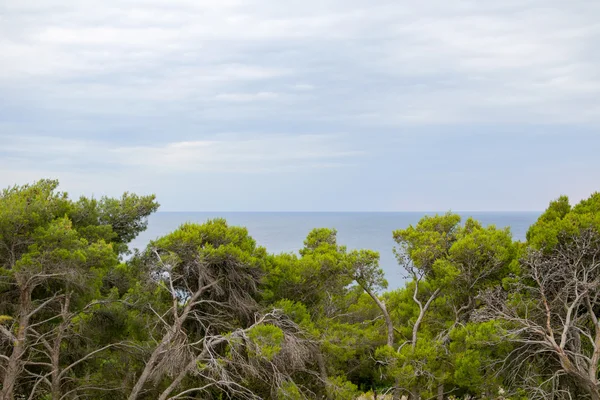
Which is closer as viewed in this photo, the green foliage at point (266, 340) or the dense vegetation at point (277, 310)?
the green foliage at point (266, 340)

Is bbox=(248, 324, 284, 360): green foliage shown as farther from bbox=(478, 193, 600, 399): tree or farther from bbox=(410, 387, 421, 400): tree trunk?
bbox=(478, 193, 600, 399): tree

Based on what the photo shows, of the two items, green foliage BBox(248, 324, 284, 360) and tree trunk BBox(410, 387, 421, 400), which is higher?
green foliage BBox(248, 324, 284, 360)

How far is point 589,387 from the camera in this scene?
11.0 meters

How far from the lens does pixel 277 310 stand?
41.8 feet

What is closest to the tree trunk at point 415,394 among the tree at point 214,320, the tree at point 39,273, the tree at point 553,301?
the tree at point 553,301

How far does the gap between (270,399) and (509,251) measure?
6795 mm

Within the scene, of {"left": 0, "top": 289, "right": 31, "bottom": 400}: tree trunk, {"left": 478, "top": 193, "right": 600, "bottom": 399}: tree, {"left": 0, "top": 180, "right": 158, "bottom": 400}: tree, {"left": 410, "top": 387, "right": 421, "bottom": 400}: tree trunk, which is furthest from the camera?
{"left": 410, "top": 387, "right": 421, "bottom": 400}: tree trunk

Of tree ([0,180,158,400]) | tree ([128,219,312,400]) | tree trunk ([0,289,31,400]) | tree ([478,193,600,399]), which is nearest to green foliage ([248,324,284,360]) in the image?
tree ([128,219,312,400])

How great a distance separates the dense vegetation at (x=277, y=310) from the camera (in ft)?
38.0

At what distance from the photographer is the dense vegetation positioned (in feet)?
38.0

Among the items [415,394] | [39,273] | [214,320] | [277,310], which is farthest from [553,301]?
[39,273]

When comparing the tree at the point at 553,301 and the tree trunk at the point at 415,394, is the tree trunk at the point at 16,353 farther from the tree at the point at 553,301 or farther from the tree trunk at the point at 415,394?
the tree at the point at 553,301

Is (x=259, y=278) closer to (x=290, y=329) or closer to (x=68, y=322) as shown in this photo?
(x=290, y=329)

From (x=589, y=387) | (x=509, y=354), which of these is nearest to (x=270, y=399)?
→ (x=509, y=354)
